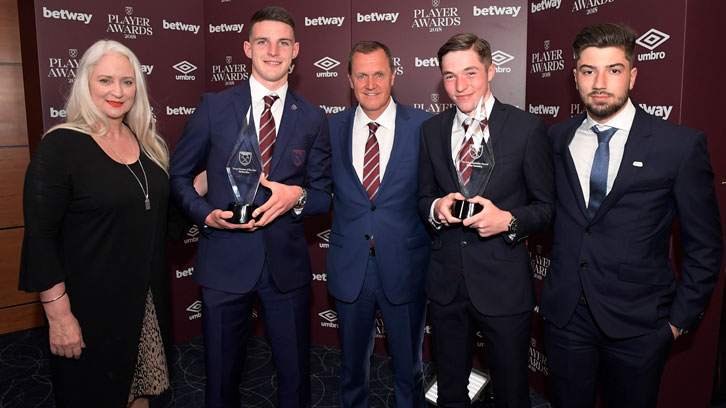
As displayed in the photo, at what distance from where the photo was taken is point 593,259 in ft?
6.80

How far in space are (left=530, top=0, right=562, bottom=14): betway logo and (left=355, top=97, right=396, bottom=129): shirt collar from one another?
1.31m

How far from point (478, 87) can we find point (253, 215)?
1.11 metres

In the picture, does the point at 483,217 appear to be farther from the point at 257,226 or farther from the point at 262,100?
the point at 262,100

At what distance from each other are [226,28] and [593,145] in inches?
127

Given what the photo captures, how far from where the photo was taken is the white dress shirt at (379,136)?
105 inches

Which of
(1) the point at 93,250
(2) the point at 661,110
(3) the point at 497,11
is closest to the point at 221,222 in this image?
(1) the point at 93,250

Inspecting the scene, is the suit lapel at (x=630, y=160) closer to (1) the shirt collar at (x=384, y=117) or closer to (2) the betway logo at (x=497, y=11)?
(1) the shirt collar at (x=384, y=117)

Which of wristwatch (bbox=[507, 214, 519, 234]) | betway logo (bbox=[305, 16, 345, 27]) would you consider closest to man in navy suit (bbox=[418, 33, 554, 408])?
wristwatch (bbox=[507, 214, 519, 234])

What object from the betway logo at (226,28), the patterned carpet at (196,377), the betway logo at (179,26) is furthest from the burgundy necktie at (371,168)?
the betway logo at (179,26)

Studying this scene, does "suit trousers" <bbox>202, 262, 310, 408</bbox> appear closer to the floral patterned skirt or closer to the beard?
the floral patterned skirt

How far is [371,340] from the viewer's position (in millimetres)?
2768

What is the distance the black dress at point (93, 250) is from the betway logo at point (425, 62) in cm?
226

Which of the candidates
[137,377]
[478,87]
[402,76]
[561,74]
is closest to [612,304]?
[478,87]

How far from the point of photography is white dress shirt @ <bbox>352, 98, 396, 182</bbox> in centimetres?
268
